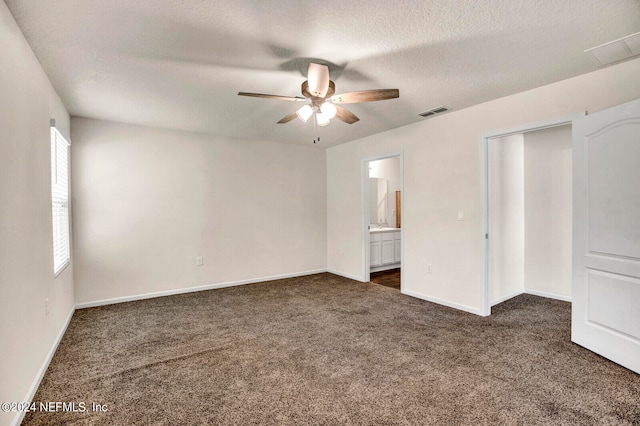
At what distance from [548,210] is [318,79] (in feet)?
13.0

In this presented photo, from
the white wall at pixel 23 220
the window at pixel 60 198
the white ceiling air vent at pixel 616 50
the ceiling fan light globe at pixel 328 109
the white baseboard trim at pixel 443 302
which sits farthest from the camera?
the white baseboard trim at pixel 443 302

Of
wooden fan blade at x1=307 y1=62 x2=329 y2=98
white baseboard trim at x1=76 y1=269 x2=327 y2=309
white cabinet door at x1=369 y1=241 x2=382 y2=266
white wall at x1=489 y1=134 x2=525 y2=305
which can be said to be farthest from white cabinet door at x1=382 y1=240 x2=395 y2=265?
wooden fan blade at x1=307 y1=62 x2=329 y2=98

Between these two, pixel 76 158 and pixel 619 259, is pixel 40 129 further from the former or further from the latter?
pixel 619 259

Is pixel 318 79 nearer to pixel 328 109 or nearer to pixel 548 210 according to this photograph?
pixel 328 109

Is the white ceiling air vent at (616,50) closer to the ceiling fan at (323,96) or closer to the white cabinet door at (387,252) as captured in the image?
the ceiling fan at (323,96)

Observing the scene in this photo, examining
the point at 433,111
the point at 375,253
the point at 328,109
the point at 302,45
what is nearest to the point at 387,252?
the point at 375,253

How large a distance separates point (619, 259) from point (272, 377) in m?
2.86

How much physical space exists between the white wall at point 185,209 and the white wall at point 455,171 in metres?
1.75

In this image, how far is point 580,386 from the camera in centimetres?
215

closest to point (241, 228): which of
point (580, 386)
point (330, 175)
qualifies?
point (330, 175)

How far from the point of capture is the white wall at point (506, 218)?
Result: 405 centimetres

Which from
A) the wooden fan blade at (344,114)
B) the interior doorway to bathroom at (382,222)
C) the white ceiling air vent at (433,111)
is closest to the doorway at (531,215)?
the white ceiling air vent at (433,111)

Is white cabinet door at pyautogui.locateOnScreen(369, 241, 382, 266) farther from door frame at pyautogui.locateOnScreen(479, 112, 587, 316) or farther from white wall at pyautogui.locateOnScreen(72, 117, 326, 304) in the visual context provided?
door frame at pyautogui.locateOnScreen(479, 112, 587, 316)

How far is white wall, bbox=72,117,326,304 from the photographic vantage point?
13.2 ft
